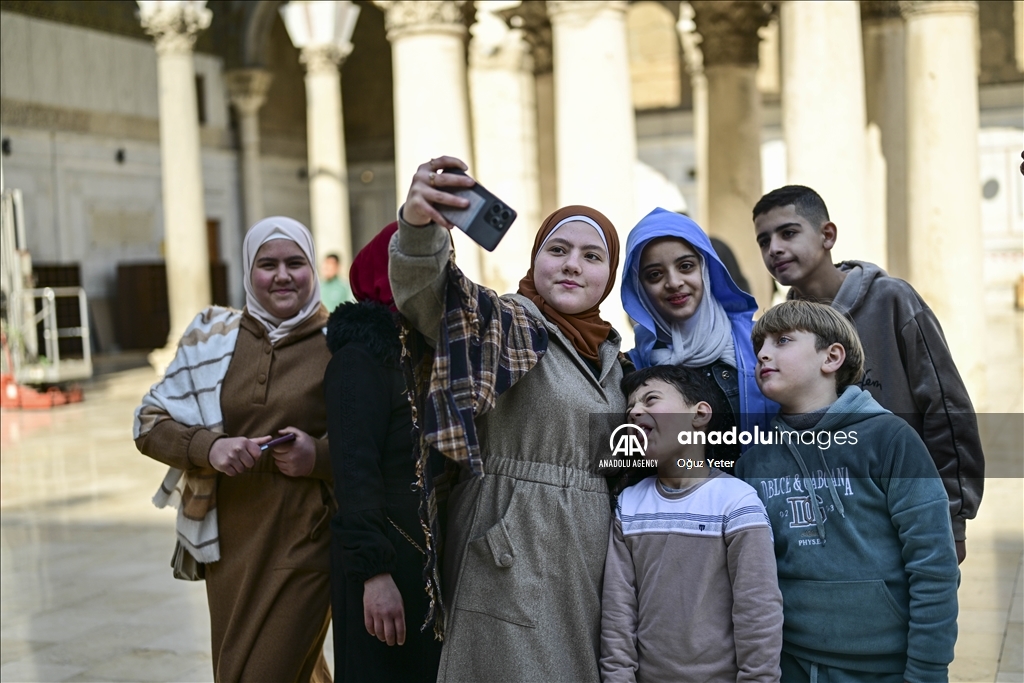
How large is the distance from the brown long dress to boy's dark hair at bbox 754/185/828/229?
146cm

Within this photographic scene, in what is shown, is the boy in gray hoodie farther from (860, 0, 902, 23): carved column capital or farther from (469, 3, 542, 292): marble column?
(860, 0, 902, 23): carved column capital

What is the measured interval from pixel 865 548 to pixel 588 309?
2.57 ft

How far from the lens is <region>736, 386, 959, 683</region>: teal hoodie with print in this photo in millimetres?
2201

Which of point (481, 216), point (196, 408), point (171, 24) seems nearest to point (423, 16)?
point (196, 408)

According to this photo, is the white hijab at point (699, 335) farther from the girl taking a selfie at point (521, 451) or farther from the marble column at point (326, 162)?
the marble column at point (326, 162)

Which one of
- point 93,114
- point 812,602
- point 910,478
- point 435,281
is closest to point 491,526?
point 435,281

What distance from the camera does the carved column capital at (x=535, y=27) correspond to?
1107 cm

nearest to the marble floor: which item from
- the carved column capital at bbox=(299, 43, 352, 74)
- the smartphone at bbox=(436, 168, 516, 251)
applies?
the smartphone at bbox=(436, 168, 516, 251)

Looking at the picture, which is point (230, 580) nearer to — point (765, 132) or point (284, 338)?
point (284, 338)

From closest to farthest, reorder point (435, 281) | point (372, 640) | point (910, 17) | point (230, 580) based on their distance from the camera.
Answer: point (435, 281) → point (372, 640) → point (230, 580) → point (910, 17)

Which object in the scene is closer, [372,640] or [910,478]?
[910,478]

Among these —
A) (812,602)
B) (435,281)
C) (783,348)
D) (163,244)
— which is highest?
(163,244)

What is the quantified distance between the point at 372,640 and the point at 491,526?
2.78 ft

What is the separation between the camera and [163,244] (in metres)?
23.0
